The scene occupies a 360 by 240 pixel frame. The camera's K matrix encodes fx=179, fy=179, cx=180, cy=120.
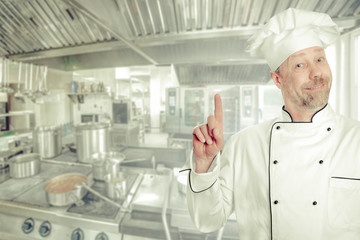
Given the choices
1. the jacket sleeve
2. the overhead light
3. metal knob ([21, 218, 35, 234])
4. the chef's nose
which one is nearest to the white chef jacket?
the jacket sleeve

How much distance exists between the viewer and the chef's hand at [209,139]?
0.63 metres

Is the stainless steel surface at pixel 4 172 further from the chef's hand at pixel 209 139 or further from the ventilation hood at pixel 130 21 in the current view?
the chef's hand at pixel 209 139

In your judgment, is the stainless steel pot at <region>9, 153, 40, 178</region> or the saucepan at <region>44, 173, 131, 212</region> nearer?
the saucepan at <region>44, 173, 131, 212</region>

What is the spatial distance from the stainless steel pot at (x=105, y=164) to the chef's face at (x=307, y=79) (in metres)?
1.24

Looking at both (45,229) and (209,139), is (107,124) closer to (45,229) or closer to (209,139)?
(45,229)

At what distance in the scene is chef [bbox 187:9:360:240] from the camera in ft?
2.13

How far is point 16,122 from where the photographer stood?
4.47 meters

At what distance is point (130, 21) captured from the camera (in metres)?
1.41

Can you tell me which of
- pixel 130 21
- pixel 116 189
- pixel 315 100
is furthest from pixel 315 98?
pixel 130 21

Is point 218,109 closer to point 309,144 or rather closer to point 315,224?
point 309,144

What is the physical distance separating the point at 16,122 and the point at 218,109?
5696 millimetres

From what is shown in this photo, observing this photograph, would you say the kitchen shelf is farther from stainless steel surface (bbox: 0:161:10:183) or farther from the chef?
the chef

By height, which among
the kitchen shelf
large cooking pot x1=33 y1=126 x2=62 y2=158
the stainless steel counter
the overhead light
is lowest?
the stainless steel counter

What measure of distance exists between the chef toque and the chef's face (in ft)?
0.11
